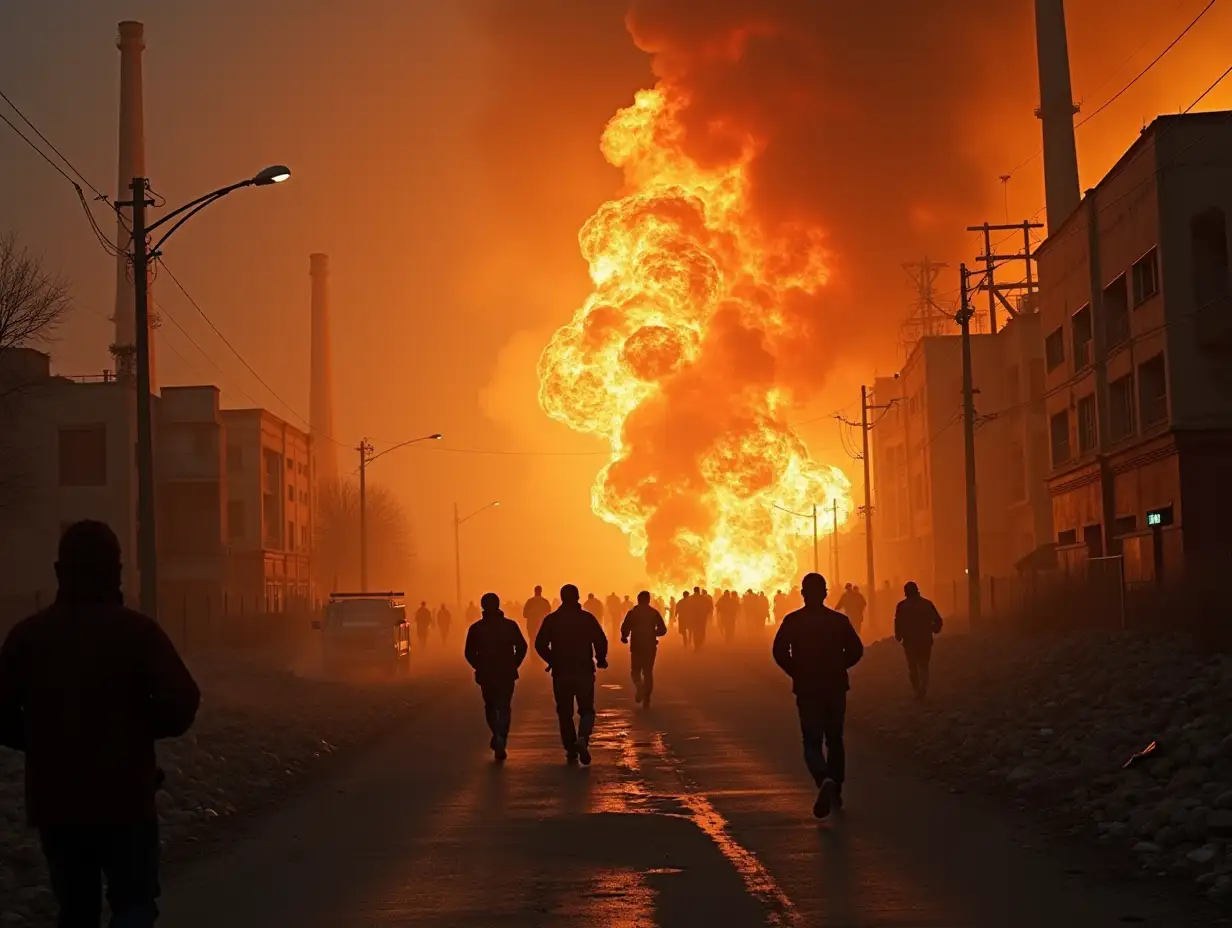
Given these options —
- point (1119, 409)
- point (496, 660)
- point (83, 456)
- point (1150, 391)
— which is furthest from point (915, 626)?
point (83, 456)

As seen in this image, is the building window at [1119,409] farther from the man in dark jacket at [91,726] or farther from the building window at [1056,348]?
the man in dark jacket at [91,726]

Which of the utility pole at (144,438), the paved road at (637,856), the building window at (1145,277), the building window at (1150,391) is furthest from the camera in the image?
the building window at (1150,391)

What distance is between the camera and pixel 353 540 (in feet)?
402

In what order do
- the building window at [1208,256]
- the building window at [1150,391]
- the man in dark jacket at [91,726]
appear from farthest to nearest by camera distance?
the building window at [1150,391] → the building window at [1208,256] → the man in dark jacket at [91,726]

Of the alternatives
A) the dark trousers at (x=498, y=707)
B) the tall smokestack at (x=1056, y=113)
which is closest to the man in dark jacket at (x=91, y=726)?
the dark trousers at (x=498, y=707)

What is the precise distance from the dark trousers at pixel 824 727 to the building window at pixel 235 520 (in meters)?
72.0

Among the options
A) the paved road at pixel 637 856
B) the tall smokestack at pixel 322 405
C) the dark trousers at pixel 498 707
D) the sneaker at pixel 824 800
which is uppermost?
→ the tall smokestack at pixel 322 405

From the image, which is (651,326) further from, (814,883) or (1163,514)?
(814,883)

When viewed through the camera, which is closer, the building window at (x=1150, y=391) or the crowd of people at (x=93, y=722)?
the crowd of people at (x=93, y=722)

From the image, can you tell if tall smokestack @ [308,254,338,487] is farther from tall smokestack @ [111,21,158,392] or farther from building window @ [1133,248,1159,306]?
building window @ [1133,248,1159,306]

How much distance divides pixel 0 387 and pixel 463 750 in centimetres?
4726

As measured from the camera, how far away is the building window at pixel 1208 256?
4103cm

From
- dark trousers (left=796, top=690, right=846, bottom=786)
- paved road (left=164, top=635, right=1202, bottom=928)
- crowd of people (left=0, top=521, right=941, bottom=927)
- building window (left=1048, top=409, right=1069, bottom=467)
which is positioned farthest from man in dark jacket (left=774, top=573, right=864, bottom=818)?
building window (left=1048, top=409, right=1069, bottom=467)

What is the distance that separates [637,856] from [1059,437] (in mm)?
47182
